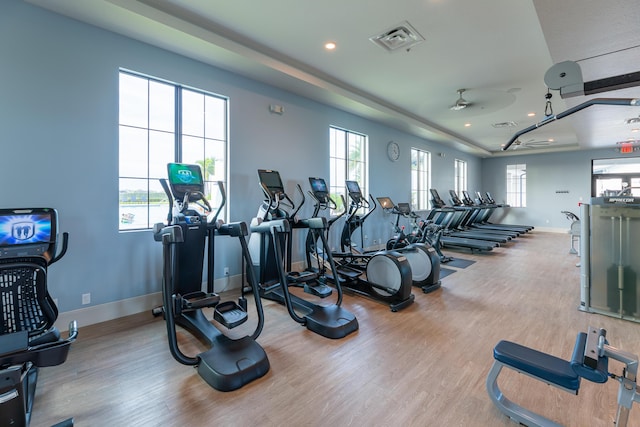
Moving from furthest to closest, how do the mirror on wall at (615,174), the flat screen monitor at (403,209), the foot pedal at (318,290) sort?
the mirror on wall at (615,174), the flat screen monitor at (403,209), the foot pedal at (318,290)

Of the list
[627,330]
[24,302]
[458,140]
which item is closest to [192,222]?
[24,302]

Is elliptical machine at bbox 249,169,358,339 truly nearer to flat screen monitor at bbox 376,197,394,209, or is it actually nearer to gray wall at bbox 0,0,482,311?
gray wall at bbox 0,0,482,311

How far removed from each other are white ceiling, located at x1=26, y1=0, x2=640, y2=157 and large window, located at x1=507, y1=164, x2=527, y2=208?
7.50m

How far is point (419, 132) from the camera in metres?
8.24

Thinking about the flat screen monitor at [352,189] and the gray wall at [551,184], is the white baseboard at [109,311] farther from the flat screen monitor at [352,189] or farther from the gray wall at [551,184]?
the gray wall at [551,184]

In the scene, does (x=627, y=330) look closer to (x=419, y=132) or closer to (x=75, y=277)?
(x=75, y=277)

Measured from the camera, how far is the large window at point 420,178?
8.95 m

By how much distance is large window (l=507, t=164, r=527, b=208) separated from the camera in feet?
41.9

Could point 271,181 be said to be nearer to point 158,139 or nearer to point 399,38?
point 158,139

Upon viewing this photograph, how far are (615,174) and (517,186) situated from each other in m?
3.04

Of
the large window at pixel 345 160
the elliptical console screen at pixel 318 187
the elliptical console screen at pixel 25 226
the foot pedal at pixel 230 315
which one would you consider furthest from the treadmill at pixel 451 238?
the elliptical console screen at pixel 25 226

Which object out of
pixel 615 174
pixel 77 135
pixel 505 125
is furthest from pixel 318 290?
pixel 615 174

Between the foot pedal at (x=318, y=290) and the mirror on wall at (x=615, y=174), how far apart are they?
1168 centimetres

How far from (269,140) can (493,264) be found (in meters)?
5.03
